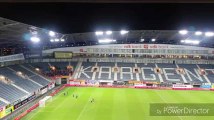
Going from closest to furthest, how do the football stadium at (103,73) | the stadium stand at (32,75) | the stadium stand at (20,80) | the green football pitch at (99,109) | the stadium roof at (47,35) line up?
1. the stadium roof at (47,35)
2. the green football pitch at (99,109)
3. the football stadium at (103,73)
4. the stadium stand at (20,80)
5. the stadium stand at (32,75)

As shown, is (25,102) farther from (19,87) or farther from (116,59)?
(116,59)

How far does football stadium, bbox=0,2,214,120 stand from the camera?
33.3 metres

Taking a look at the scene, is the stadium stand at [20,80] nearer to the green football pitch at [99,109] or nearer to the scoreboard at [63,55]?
the green football pitch at [99,109]

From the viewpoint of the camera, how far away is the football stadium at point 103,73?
109 feet

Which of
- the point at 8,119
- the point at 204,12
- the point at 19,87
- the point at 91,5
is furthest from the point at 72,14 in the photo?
the point at 19,87

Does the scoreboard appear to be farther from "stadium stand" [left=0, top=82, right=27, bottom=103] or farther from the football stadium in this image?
"stadium stand" [left=0, top=82, right=27, bottom=103]

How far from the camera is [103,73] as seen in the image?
206 ft

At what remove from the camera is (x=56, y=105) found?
117 feet

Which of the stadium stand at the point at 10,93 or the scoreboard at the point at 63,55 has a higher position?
the scoreboard at the point at 63,55

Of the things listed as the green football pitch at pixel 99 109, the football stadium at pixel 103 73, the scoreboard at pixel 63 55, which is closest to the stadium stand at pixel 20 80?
the football stadium at pixel 103 73

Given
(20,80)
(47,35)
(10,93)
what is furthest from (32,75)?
(10,93)

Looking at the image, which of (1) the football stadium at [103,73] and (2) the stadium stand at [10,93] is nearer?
(1) the football stadium at [103,73]

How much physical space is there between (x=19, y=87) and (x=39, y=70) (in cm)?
1704

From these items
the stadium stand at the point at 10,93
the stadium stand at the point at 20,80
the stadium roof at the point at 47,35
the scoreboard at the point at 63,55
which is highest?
the stadium roof at the point at 47,35
